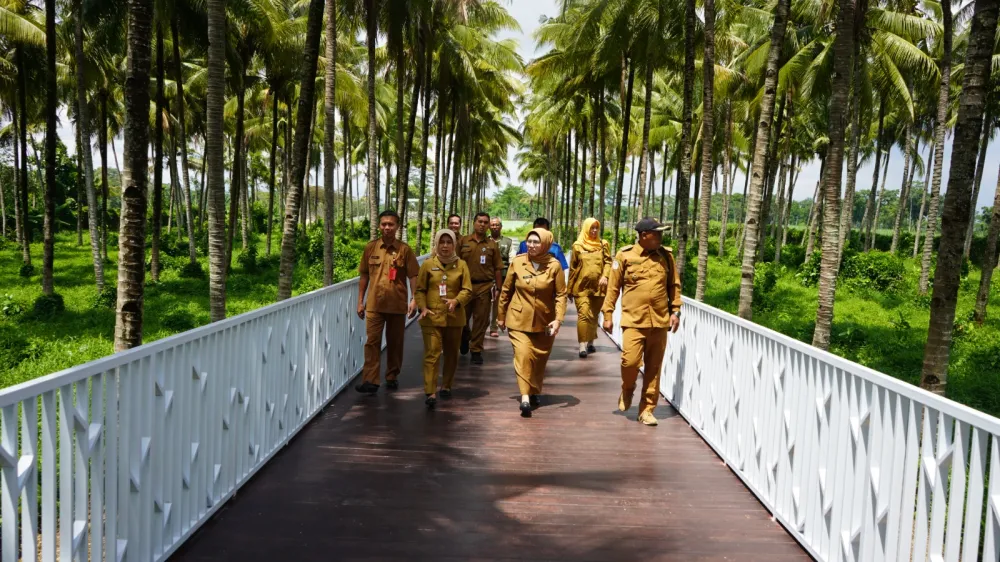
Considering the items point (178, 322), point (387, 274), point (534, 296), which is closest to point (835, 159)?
point (534, 296)

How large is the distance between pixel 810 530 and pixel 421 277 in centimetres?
426

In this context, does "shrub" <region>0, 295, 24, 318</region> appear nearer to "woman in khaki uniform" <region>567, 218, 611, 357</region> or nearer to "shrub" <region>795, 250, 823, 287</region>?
"woman in khaki uniform" <region>567, 218, 611, 357</region>

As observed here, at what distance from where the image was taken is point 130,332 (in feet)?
17.4

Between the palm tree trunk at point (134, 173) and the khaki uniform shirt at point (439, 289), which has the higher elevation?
the palm tree trunk at point (134, 173)

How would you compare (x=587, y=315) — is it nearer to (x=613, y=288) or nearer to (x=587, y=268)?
(x=587, y=268)

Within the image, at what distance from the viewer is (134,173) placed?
5.27 metres

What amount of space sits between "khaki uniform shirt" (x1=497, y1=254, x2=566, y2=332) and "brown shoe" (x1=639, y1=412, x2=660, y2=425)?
1211mm

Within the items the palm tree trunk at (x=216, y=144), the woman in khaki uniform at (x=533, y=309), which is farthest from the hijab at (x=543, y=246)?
the palm tree trunk at (x=216, y=144)

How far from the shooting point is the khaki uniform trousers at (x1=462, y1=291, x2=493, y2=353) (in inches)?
364

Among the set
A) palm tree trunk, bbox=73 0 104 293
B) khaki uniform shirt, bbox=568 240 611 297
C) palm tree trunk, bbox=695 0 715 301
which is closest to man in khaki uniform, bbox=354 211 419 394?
khaki uniform shirt, bbox=568 240 611 297

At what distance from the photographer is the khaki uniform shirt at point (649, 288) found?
21.3 feet

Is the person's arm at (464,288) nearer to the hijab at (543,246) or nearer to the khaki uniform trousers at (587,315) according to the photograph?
the hijab at (543,246)

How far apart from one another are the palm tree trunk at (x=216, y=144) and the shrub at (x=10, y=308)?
9976 mm

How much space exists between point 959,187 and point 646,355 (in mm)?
2998
